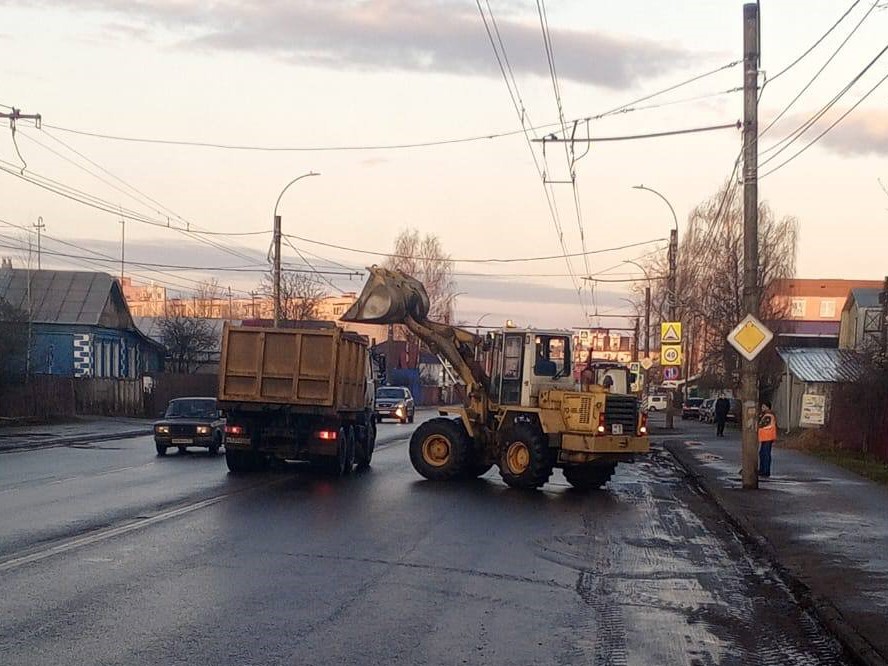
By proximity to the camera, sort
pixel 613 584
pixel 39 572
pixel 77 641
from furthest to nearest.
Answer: pixel 613 584 → pixel 39 572 → pixel 77 641

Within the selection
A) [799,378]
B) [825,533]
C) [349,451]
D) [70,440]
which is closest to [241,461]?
[349,451]

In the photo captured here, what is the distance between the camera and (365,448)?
26.2 meters

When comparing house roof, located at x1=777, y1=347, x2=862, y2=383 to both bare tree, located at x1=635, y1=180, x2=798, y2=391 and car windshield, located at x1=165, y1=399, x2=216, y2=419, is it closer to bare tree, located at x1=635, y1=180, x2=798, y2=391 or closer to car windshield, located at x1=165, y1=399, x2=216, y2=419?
bare tree, located at x1=635, y1=180, x2=798, y2=391

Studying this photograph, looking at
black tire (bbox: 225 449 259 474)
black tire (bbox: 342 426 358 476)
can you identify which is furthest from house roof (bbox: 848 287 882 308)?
black tire (bbox: 225 449 259 474)

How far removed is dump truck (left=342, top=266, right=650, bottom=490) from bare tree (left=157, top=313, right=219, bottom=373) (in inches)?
1873

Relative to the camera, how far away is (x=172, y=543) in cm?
1319

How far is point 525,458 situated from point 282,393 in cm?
475

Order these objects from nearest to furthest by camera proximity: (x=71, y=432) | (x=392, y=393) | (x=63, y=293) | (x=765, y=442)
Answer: (x=765, y=442)
(x=71, y=432)
(x=392, y=393)
(x=63, y=293)

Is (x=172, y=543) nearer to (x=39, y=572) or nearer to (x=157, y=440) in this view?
(x=39, y=572)

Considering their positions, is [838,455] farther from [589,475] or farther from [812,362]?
[812,362]

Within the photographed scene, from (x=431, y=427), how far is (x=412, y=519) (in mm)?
6652

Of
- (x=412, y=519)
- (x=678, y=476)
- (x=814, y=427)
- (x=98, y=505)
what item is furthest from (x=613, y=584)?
(x=814, y=427)

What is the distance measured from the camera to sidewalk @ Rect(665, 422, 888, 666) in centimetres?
1014

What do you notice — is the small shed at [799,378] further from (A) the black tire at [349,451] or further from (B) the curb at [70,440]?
(A) the black tire at [349,451]
